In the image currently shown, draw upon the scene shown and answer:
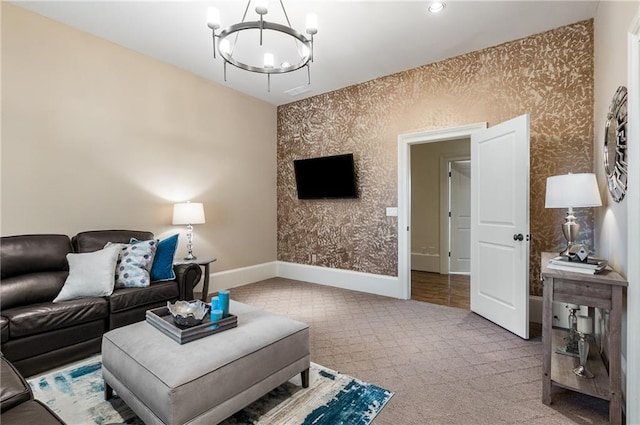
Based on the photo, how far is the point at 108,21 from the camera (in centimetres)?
303

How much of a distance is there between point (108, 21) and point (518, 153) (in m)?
4.15

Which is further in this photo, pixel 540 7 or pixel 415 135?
pixel 415 135

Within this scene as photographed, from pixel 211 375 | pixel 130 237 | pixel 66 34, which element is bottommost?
pixel 211 375

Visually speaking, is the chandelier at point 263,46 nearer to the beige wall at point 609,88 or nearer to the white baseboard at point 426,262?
the beige wall at point 609,88

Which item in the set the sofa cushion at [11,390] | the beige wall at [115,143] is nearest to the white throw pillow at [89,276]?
the beige wall at [115,143]

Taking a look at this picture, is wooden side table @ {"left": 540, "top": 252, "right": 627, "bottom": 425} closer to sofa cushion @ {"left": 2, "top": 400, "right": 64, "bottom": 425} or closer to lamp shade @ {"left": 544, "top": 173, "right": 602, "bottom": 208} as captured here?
lamp shade @ {"left": 544, "top": 173, "right": 602, "bottom": 208}

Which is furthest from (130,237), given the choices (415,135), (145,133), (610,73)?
(610,73)

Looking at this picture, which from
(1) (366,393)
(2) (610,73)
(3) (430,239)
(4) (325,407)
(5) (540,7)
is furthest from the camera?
(3) (430,239)

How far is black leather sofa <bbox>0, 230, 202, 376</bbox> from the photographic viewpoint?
2.13 meters

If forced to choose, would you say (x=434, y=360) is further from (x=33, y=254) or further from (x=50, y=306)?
(x=33, y=254)

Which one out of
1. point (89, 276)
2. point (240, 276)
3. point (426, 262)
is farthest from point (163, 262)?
point (426, 262)

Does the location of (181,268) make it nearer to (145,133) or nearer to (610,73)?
(145,133)

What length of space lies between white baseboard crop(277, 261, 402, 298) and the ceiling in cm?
286

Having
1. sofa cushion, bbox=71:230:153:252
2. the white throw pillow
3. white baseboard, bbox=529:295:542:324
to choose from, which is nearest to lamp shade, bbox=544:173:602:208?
white baseboard, bbox=529:295:542:324
